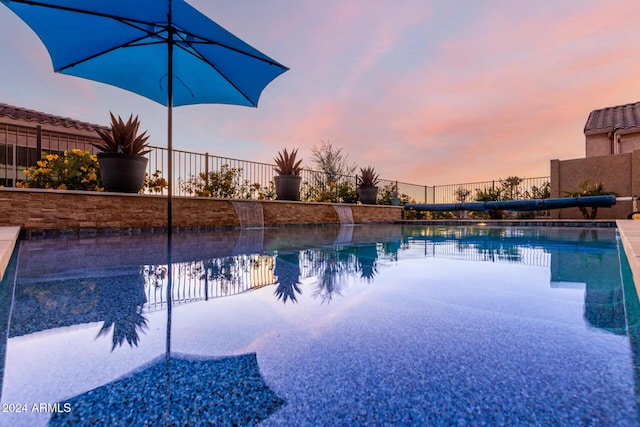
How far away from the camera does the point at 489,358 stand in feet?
2.95

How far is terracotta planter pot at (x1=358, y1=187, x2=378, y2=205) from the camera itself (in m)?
11.4

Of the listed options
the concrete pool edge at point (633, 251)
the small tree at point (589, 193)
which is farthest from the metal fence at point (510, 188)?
the concrete pool edge at point (633, 251)

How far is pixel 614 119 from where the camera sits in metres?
13.3

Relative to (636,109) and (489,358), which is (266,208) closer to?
(489,358)

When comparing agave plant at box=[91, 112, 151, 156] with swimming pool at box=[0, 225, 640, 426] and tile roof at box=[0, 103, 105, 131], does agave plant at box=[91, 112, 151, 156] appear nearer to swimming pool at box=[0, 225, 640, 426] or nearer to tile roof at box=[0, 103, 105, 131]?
swimming pool at box=[0, 225, 640, 426]

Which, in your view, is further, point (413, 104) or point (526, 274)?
point (413, 104)

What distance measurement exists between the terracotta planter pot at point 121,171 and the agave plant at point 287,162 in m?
3.49

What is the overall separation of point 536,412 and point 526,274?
1.95 m

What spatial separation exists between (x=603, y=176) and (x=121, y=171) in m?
15.2

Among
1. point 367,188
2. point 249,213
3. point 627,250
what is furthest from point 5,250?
point 367,188

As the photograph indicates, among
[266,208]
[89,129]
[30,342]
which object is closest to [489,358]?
[30,342]

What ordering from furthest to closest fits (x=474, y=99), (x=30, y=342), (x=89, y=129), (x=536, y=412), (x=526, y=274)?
(x=89, y=129), (x=474, y=99), (x=526, y=274), (x=30, y=342), (x=536, y=412)

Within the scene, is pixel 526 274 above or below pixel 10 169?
below

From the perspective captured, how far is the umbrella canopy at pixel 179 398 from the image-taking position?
614 mm
